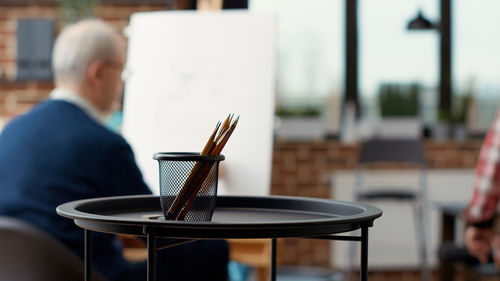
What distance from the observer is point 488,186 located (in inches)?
103

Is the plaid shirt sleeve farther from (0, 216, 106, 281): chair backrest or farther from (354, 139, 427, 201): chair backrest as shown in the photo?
(354, 139, 427, 201): chair backrest

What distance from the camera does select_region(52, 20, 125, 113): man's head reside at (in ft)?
7.06

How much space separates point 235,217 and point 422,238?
426 centimetres

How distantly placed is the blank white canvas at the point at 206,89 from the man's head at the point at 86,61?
23 centimetres

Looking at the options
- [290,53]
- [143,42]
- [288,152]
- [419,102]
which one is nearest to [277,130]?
[288,152]

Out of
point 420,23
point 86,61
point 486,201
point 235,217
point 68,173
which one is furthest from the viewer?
point 420,23

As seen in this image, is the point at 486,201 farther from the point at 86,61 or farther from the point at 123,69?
the point at 86,61

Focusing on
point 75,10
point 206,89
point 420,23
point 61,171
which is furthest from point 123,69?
point 420,23

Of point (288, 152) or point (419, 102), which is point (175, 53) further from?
point (419, 102)

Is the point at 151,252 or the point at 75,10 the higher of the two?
the point at 75,10

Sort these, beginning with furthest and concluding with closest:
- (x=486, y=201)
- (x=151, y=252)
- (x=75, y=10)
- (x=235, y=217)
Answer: (x=75, y=10), (x=486, y=201), (x=235, y=217), (x=151, y=252)

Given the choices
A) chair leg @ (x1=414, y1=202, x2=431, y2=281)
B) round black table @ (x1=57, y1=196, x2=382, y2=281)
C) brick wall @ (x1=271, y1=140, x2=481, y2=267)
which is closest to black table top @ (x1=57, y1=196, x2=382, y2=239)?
round black table @ (x1=57, y1=196, x2=382, y2=281)

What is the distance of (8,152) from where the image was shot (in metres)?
1.85

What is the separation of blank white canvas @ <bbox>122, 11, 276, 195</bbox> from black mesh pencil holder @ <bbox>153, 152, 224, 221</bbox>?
48.3 inches
